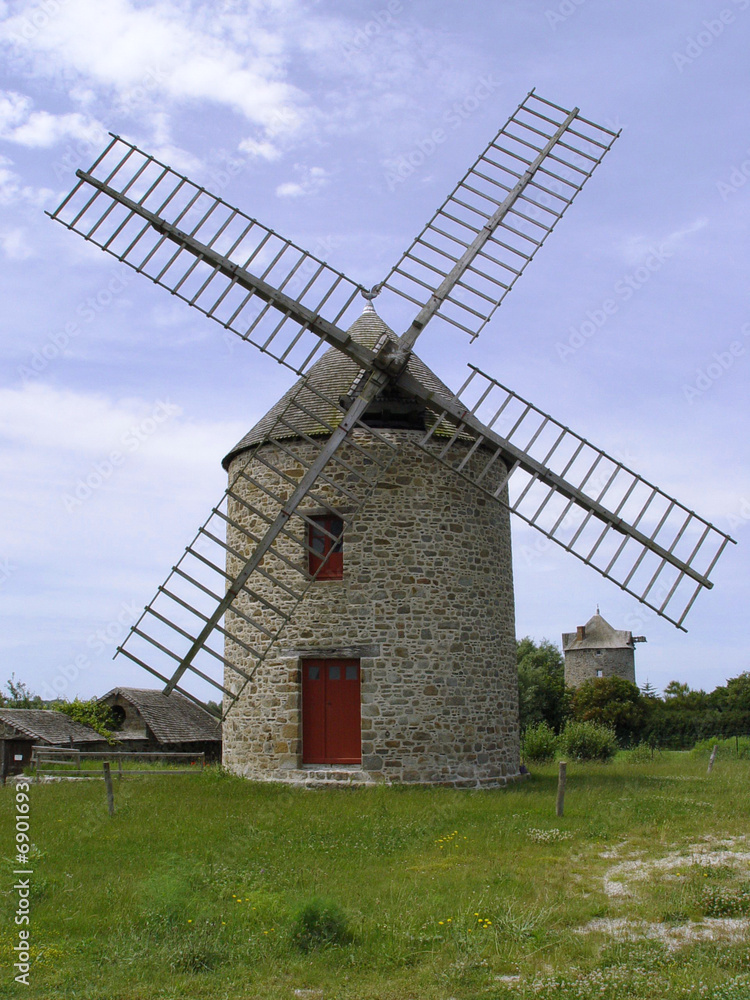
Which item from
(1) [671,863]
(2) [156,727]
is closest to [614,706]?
(2) [156,727]

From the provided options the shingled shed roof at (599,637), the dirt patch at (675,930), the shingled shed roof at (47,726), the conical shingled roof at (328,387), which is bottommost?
the dirt patch at (675,930)

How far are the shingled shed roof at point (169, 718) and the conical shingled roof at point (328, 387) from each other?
1097 cm

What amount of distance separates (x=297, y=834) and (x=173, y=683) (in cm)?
255

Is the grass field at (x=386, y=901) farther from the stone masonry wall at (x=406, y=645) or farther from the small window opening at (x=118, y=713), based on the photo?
the small window opening at (x=118, y=713)

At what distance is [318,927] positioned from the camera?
5730 millimetres

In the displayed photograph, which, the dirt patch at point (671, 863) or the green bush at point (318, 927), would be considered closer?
the green bush at point (318, 927)

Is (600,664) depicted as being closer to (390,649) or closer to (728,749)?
(728,749)

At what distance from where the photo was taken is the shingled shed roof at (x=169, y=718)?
23453 millimetres

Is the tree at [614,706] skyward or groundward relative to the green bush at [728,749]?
skyward

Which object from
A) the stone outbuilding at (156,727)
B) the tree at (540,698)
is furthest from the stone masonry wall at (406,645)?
the tree at (540,698)

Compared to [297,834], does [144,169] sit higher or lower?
higher

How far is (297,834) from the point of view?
9.20 metres

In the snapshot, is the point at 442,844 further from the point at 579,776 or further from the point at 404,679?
the point at 579,776

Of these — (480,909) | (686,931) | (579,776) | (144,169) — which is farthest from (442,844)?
(144,169)
